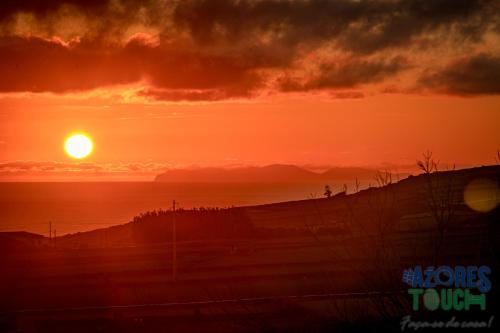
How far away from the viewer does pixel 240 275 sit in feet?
64.1

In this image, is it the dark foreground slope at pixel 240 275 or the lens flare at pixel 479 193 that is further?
the lens flare at pixel 479 193

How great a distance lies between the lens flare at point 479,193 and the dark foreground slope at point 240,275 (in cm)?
185

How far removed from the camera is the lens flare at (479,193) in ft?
116

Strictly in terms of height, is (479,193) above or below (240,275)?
above

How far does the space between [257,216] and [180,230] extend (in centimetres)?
1732

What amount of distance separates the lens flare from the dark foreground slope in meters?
1.85

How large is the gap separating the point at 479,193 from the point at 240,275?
87.1 feet

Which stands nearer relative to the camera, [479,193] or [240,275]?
[240,275]

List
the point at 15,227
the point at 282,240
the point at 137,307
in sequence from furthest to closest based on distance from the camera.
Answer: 1. the point at 15,227
2. the point at 282,240
3. the point at 137,307

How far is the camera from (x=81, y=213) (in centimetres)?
13938

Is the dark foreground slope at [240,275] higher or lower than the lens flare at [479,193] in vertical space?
lower

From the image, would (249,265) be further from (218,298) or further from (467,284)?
(467,284)

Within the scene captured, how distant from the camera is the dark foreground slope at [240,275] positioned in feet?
37.0

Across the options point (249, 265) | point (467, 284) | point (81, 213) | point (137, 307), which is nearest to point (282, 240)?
point (249, 265)
